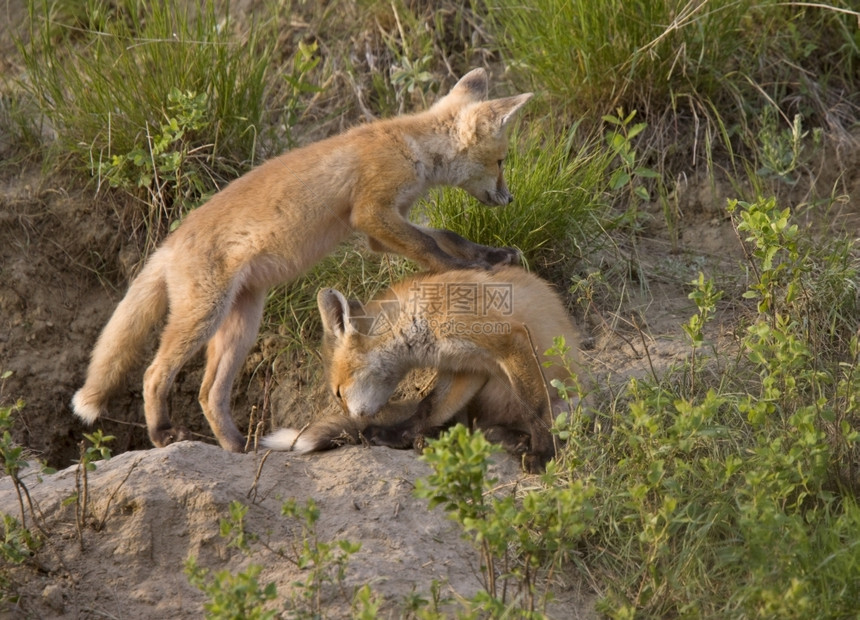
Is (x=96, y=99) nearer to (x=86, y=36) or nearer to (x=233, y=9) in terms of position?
(x=86, y=36)

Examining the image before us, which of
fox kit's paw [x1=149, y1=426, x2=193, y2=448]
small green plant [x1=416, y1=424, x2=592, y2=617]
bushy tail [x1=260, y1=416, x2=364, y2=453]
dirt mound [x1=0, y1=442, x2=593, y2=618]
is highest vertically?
small green plant [x1=416, y1=424, x2=592, y2=617]

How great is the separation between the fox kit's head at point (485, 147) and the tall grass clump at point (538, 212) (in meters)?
0.25

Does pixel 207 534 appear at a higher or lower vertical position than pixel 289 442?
higher

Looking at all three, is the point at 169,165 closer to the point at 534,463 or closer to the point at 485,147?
the point at 485,147

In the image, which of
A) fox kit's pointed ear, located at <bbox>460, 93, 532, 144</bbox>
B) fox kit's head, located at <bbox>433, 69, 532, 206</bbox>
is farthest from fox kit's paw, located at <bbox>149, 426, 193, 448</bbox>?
fox kit's pointed ear, located at <bbox>460, 93, 532, 144</bbox>

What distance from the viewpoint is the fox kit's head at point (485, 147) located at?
5.02 m

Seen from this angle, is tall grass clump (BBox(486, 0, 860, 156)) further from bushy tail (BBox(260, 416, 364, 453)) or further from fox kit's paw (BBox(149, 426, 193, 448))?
fox kit's paw (BBox(149, 426, 193, 448))

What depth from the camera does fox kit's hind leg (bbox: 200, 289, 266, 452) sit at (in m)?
5.08

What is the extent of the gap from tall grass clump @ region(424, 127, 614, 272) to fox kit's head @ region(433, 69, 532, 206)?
9.7 inches

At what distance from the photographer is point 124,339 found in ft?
16.6

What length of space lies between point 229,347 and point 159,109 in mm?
1752

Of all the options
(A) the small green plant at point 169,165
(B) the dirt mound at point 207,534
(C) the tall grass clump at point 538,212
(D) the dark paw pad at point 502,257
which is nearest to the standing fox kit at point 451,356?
(D) the dark paw pad at point 502,257

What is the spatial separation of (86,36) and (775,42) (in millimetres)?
5076

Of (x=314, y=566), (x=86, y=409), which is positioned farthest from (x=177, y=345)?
(x=314, y=566)
